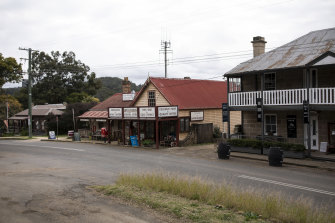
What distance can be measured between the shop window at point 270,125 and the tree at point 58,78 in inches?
2135

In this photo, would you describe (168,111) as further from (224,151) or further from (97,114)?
(97,114)

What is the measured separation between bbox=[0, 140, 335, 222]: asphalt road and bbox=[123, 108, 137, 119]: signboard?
20.4 feet

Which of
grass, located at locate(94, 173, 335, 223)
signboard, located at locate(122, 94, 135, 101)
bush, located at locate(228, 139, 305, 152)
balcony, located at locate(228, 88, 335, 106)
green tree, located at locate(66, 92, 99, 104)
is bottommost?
grass, located at locate(94, 173, 335, 223)

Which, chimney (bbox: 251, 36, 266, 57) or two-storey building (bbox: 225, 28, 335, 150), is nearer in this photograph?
two-storey building (bbox: 225, 28, 335, 150)

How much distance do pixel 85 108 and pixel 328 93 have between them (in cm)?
3200

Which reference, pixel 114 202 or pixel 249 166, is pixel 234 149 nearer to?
pixel 249 166

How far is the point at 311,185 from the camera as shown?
13312 millimetres

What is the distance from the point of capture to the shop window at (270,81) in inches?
933

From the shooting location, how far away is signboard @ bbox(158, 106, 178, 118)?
87.6ft

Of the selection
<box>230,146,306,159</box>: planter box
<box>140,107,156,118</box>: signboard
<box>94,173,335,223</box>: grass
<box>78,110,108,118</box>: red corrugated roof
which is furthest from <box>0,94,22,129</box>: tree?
<box>94,173,335,223</box>: grass

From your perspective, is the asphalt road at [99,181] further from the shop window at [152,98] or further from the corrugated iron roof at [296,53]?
the shop window at [152,98]

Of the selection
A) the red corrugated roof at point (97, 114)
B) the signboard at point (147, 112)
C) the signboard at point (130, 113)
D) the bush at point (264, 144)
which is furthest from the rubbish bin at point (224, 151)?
the red corrugated roof at point (97, 114)

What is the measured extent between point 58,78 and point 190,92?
4726 cm

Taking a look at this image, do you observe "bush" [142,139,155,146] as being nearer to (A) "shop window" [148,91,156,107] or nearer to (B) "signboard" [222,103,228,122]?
(A) "shop window" [148,91,156,107]
